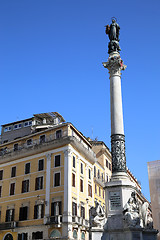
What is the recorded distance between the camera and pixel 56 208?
33.0 meters

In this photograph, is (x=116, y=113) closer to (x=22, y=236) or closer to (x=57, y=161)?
(x=57, y=161)

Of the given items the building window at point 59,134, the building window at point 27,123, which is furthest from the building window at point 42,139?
the building window at point 27,123

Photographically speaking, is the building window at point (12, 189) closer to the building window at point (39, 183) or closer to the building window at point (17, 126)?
the building window at point (39, 183)

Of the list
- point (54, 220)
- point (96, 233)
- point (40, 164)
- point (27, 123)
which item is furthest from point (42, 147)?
point (96, 233)

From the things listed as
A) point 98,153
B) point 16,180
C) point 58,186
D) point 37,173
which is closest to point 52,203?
point 58,186

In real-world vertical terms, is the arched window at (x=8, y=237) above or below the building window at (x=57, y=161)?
below

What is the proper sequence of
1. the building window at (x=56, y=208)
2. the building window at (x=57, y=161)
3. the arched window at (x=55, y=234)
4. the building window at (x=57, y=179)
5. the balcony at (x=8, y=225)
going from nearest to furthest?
the arched window at (x=55, y=234) < the building window at (x=56, y=208) < the building window at (x=57, y=179) < the balcony at (x=8, y=225) < the building window at (x=57, y=161)

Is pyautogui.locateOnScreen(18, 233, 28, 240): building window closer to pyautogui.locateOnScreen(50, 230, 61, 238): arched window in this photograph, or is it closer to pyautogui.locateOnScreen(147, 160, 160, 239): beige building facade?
pyautogui.locateOnScreen(50, 230, 61, 238): arched window

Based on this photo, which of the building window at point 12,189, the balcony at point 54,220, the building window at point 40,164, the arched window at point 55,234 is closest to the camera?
the balcony at point 54,220

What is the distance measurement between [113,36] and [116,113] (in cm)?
683

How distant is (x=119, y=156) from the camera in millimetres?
19547

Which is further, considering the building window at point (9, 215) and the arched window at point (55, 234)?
the building window at point (9, 215)

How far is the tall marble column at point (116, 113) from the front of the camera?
19.5 metres

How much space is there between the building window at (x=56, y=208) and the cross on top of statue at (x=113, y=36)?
723 inches
